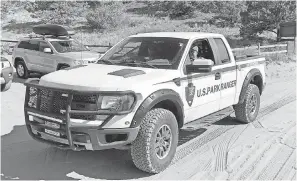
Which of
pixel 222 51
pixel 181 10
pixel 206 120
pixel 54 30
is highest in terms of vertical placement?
pixel 181 10

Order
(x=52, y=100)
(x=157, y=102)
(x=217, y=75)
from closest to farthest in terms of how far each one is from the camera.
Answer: (x=52, y=100) → (x=157, y=102) → (x=217, y=75)

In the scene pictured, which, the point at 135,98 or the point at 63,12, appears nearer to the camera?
the point at 135,98

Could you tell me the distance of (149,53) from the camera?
548 cm

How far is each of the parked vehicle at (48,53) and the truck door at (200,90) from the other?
6.23 metres

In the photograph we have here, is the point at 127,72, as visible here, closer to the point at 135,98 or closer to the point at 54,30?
the point at 135,98

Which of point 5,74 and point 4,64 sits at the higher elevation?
point 4,64

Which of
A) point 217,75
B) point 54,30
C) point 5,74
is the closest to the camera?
point 217,75

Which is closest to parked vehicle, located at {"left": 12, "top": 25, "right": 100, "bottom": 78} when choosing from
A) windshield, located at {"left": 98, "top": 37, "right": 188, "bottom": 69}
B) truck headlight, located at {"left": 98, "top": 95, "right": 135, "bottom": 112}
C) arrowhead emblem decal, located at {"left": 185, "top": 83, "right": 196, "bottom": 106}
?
windshield, located at {"left": 98, "top": 37, "right": 188, "bottom": 69}

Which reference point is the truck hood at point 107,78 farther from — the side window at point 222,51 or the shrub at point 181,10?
the shrub at point 181,10

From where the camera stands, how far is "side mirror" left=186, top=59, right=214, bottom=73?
499cm

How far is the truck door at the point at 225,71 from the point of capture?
237 inches

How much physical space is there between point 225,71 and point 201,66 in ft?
3.87

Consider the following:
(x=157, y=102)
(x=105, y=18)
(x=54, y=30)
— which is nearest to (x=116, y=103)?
(x=157, y=102)

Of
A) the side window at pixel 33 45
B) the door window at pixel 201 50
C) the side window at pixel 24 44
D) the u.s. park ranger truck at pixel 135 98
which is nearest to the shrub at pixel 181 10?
the side window at pixel 24 44
